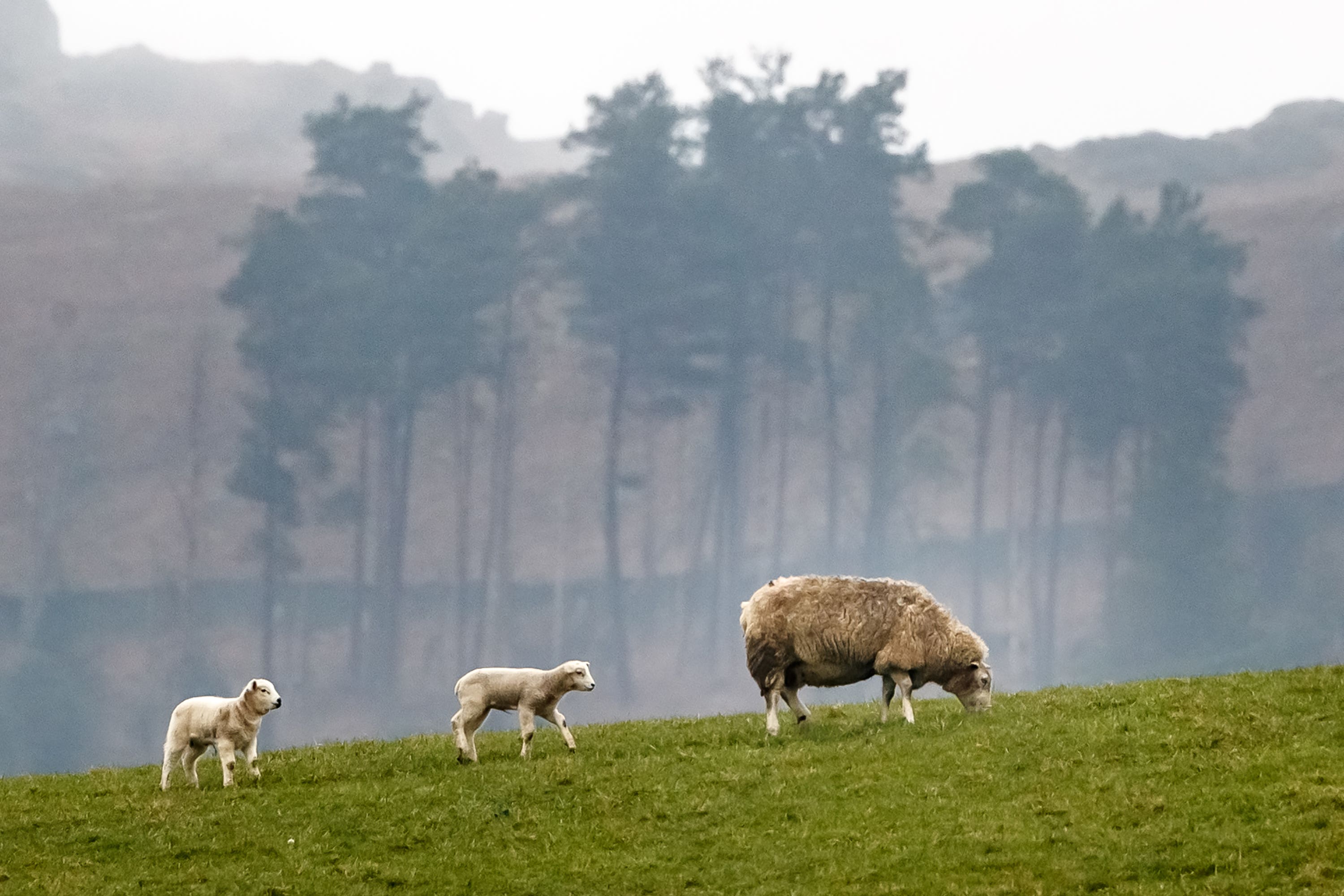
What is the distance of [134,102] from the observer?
634ft

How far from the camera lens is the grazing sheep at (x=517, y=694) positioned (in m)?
22.6

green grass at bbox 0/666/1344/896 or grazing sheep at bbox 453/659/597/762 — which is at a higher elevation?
grazing sheep at bbox 453/659/597/762

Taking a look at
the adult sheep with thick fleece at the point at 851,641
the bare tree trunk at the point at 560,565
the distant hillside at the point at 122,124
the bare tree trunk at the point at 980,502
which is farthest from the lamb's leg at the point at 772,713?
the distant hillside at the point at 122,124

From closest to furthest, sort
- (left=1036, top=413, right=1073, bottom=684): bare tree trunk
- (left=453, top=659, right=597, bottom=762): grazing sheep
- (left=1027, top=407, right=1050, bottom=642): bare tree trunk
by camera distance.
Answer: (left=453, top=659, right=597, bottom=762): grazing sheep < (left=1036, top=413, right=1073, bottom=684): bare tree trunk < (left=1027, top=407, right=1050, bottom=642): bare tree trunk

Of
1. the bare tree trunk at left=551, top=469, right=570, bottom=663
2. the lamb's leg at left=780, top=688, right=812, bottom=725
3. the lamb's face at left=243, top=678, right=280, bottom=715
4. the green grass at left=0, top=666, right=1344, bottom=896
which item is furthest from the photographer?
the bare tree trunk at left=551, top=469, right=570, bottom=663

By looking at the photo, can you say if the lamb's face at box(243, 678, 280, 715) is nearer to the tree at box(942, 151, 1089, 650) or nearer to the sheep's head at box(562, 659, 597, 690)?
the sheep's head at box(562, 659, 597, 690)

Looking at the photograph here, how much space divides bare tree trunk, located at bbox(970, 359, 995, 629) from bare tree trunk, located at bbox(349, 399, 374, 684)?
49.1 metres

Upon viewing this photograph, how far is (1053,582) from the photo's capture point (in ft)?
443

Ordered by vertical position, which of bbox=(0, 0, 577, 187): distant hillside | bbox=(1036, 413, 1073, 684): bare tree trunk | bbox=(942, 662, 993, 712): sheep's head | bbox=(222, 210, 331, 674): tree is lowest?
bbox=(1036, 413, 1073, 684): bare tree trunk

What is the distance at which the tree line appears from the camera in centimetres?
13438

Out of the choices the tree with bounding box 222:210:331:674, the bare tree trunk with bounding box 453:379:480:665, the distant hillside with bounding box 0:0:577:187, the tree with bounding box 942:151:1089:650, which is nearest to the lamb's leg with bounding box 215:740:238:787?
the tree with bounding box 222:210:331:674

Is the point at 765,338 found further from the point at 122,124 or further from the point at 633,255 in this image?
the point at 122,124

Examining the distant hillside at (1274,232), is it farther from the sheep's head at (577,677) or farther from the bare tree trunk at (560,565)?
the sheep's head at (577,677)

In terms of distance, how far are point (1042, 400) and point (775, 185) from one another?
3367 centimetres
